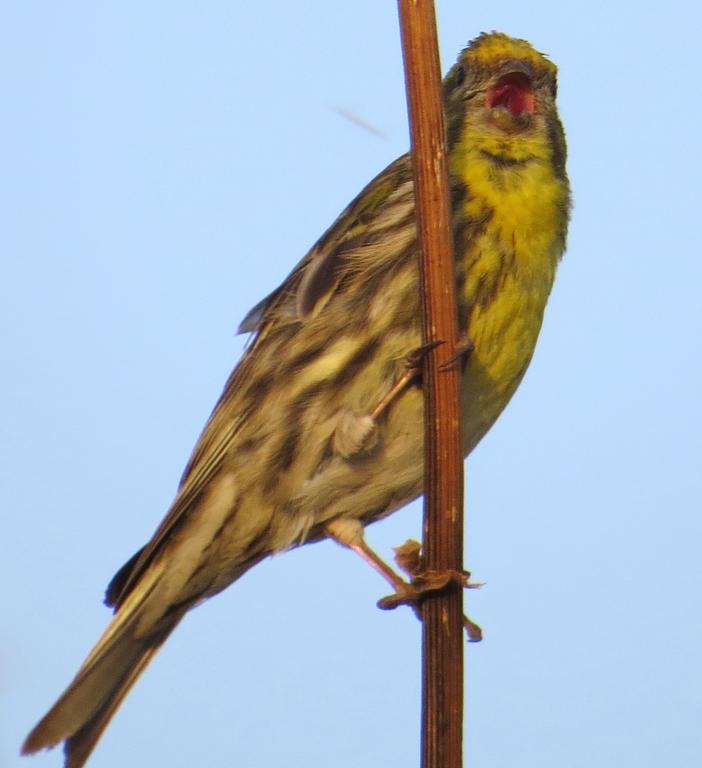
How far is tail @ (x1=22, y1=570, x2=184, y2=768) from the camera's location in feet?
14.2

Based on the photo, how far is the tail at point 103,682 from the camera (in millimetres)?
4316

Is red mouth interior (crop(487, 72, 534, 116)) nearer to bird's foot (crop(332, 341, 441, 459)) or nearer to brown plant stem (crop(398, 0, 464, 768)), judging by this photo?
bird's foot (crop(332, 341, 441, 459))

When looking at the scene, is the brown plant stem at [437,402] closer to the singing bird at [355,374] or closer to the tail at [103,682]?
the singing bird at [355,374]

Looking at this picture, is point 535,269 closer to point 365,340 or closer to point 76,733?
point 365,340

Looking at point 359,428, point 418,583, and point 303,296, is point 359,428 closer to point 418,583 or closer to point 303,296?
point 303,296

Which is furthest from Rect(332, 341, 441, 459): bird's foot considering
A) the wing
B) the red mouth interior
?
the red mouth interior

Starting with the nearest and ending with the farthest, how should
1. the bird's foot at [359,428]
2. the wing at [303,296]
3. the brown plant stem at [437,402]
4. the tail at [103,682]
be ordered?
1. the brown plant stem at [437,402]
2. the bird's foot at [359,428]
3. the tail at [103,682]
4. the wing at [303,296]

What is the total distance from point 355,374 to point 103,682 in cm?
129

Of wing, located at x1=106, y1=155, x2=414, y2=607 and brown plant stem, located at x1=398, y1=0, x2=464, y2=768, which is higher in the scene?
wing, located at x1=106, y1=155, x2=414, y2=607

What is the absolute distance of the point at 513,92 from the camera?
4.63 m

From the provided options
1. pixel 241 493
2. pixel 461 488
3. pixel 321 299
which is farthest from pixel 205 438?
pixel 461 488

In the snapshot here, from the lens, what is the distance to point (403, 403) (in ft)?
13.8

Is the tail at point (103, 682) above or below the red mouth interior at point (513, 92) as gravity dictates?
below

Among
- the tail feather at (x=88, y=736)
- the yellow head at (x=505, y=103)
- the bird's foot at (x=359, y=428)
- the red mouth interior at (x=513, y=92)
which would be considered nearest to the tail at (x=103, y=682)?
the tail feather at (x=88, y=736)
